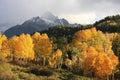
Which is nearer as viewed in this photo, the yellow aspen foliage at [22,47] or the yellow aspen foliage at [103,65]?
the yellow aspen foliage at [103,65]

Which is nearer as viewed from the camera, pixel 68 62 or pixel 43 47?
pixel 43 47

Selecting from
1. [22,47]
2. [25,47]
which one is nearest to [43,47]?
[25,47]

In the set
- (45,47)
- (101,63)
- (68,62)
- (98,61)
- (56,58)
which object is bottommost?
(101,63)

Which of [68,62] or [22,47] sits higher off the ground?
[22,47]

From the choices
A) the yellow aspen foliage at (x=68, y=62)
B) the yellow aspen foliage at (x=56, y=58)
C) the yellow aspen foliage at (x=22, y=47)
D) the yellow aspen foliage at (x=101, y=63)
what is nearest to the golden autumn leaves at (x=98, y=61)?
the yellow aspen foliage at (x=101, y=63)

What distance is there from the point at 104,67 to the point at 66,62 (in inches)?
1265

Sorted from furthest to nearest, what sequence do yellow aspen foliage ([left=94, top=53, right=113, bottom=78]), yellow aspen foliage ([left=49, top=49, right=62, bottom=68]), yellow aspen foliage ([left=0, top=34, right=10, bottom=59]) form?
1. yellow aspen foliage ([left=49, top=49, right=62, bottom=68])
2. yellow aspen foliage ([left=0, top=34, right=10, bottom=59])
3. yellow aspen foliage ([left=94, top=53, right=113, bottom=78])

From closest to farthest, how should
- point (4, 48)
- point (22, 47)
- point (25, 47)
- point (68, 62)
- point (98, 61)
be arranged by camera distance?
1. point (98, 61)
2. point (22, 47)
3. point (25, 47)
4. point (68, 62)
5. point (4, 48)

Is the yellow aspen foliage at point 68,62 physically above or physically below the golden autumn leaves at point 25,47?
below

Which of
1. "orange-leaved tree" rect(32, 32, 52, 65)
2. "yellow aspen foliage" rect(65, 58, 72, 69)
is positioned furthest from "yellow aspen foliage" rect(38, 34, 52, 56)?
"yellow aspen foliage" rect(65, 58, 72, 69)

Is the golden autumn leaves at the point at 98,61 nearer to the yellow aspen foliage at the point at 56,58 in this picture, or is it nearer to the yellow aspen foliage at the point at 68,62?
the yellow aspen foliage at the point at 68,62

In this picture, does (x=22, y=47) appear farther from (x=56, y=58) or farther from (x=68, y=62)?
(x=68, y=62)

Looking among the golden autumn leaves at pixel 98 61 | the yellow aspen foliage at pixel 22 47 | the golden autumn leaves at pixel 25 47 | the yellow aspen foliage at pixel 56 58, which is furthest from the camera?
the yellow aspen foliage at pixel 56 58

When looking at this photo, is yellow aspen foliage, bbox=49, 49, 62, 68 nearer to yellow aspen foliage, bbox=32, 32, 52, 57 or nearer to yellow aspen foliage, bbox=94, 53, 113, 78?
yellow aspen foliage, bbox=32, 32, 52, 57
